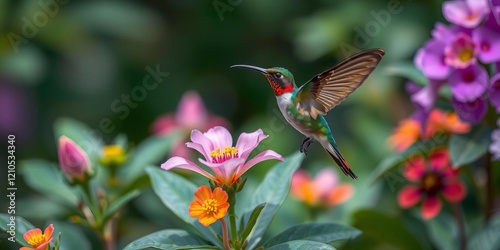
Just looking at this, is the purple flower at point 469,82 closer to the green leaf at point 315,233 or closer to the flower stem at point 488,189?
the flower stem at point 488,189

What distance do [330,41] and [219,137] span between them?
1.32 metres

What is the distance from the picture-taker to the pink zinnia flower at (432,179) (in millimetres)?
1428

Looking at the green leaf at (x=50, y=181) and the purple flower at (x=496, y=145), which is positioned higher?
the green leaf at (x=50, y=181)

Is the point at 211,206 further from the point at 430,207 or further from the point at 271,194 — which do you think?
the point at 430,207

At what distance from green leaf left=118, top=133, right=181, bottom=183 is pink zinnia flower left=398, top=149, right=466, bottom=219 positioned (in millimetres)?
498

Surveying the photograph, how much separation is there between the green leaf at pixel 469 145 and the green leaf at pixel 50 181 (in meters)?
0.69

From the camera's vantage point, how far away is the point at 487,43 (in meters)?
1.21

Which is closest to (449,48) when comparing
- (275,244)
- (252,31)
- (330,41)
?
(275,244)

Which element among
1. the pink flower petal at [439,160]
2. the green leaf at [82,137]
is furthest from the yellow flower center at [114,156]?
the pink flower petal at [439,160]

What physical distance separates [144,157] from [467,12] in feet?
2.28

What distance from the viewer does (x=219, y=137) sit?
39.6 inches

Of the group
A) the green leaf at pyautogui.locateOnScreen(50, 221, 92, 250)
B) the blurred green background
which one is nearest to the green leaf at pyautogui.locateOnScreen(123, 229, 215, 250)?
the green leaf at pyautogui.locateOnScreen(50, 221, 92, 250)

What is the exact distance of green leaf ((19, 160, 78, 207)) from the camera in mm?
1436

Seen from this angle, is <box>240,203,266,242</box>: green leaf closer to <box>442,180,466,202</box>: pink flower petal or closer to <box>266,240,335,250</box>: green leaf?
<box>266,240,335,250</box>: green leaf
